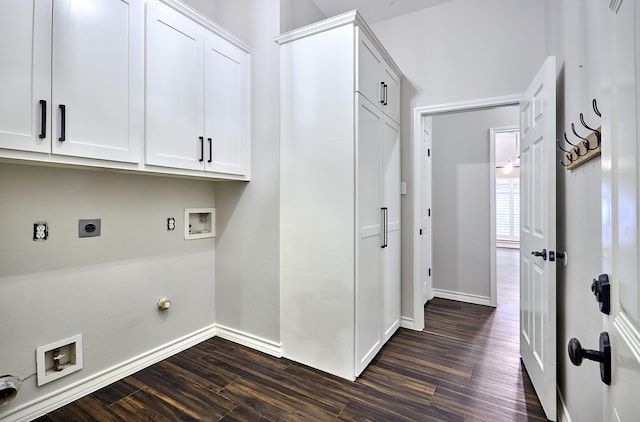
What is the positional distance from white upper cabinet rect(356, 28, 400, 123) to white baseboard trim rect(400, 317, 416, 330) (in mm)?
1926

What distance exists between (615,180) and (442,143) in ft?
11.9

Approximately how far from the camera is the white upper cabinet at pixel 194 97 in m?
1.88

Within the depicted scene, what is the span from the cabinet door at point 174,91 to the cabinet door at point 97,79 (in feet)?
0.26

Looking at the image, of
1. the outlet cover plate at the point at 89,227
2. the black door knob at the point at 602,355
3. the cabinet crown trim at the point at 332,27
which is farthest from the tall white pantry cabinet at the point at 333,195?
the black door knob at the point at 602,355

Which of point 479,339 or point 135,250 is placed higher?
point 135,250

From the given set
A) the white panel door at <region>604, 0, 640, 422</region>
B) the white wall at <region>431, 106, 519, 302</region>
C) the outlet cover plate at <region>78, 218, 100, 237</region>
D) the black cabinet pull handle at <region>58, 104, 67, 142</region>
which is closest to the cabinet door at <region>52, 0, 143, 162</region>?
the black cabinet pull handle at <region>58, 104, 67, 142</region>

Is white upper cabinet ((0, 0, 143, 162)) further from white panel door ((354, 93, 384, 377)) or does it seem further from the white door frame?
the white door frame

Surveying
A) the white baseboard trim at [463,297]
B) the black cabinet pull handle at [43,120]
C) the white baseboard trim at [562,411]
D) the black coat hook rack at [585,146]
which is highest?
the black cabinet pull handle at [43,120]

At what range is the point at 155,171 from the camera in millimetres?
1906

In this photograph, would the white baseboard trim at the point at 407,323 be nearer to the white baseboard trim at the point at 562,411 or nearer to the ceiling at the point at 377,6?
the white baseboard trim at the point at 562,411

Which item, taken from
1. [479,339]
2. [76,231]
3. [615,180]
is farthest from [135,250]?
[479,339]

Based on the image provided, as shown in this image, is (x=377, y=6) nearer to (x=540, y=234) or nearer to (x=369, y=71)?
(x=369, y=71)

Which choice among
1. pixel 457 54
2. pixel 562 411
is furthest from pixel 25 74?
pixel 562 411

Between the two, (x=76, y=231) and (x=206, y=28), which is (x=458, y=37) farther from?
(x=76, y=231)
